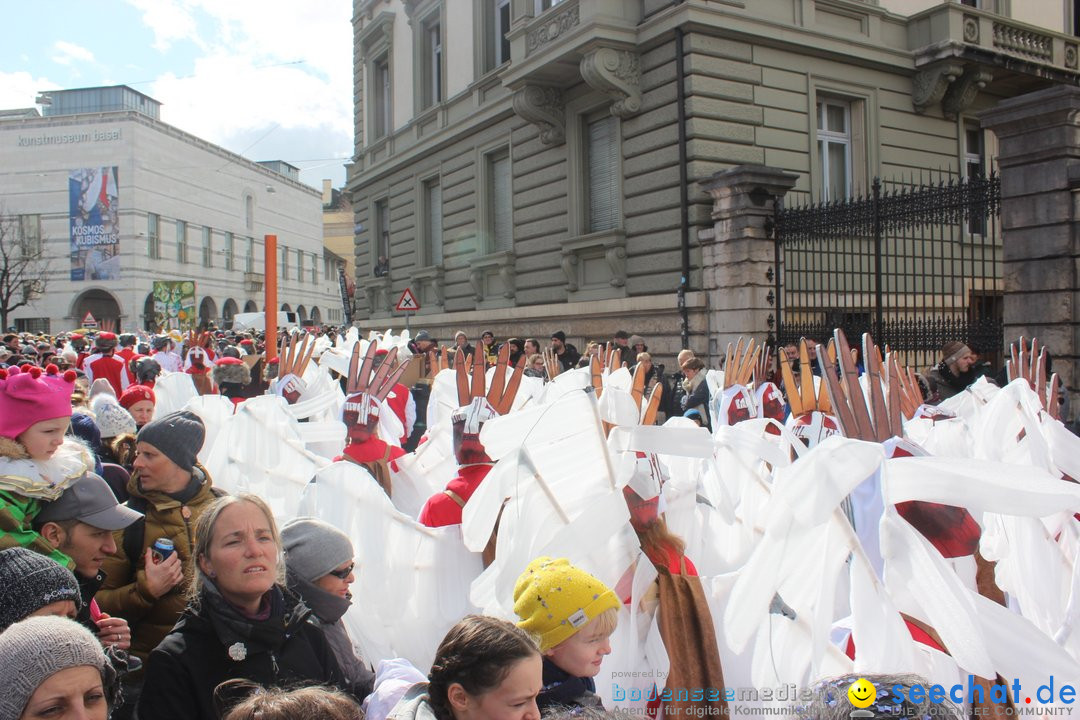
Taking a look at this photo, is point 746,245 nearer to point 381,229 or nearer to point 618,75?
point 618,75

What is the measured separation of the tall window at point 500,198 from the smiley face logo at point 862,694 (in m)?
18.0

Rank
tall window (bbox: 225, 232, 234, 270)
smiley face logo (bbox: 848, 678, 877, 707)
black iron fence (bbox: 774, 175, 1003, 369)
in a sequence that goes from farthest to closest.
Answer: tall window (bbox: 225, 232, 234, 270)
black iron fence (bbox: 774, 175, 1003, 369)
smiley face logo (bbox: 848, 678, 877, 707)

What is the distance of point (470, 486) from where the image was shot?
13.1ft

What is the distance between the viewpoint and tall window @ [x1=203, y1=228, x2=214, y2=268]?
160ft

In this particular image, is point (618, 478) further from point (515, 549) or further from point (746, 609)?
point (746, 609)

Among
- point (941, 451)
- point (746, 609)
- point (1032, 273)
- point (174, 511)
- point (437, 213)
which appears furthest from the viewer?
point (437, 213)

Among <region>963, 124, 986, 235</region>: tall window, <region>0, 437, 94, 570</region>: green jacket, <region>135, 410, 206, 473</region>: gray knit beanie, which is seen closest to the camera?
<region>0, 437, 94, 570</region>: green jacket

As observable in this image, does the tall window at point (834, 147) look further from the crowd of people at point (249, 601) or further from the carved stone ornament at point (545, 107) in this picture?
the crowd of people at point (249, 601)

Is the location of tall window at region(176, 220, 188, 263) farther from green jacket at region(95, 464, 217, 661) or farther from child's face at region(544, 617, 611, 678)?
child's face at region(544, 617, 611, 678)

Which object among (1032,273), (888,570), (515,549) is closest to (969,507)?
(888,570)

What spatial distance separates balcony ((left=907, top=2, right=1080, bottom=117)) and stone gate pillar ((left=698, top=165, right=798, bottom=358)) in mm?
5633

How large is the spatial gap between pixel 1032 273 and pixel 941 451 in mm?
6336

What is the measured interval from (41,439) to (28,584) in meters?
1.13

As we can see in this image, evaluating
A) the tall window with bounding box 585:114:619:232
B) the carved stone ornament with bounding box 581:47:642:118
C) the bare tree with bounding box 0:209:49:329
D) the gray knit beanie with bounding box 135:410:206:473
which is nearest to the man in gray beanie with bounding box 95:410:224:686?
the gray knit beanie with bounding box 135:410:206:473
